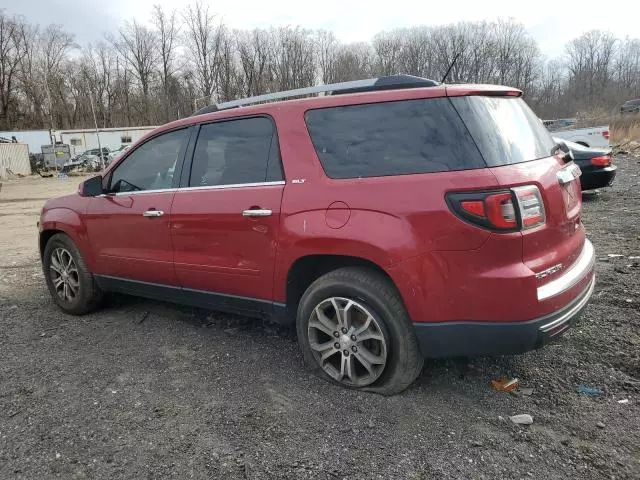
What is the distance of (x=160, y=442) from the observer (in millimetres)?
2727

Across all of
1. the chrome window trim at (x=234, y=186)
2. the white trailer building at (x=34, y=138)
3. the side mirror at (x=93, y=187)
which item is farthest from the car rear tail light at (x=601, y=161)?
the white trailer building at (x=34, y=138)

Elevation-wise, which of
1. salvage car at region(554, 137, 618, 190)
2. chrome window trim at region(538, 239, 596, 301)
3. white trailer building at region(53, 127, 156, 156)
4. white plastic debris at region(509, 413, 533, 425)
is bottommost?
white plastic debris at region(509, 413, 533, 425)

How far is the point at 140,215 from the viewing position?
4.14 metres

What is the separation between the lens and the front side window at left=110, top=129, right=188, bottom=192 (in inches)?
160

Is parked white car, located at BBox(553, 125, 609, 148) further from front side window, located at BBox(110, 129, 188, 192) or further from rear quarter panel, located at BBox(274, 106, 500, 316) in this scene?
rear quarter panel, located at BBox(274, 106, 500, 316)

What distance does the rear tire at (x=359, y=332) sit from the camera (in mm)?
2891

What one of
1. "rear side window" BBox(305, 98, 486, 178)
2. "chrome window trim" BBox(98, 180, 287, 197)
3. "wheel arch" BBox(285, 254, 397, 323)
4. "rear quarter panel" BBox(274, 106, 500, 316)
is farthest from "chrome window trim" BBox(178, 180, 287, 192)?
"wheel arch" BBox(285, 254, 397, 323)

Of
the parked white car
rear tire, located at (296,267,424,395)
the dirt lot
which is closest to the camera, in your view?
the dirt lot

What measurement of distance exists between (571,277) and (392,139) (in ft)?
4.23

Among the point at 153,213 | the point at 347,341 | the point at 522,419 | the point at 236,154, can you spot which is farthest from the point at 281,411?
the point at 153,213

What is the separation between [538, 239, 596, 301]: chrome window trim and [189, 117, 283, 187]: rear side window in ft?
5.65

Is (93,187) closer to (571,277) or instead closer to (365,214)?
(365,214)

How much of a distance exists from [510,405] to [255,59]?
8041cm

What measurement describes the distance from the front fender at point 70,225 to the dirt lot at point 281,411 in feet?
2.56
